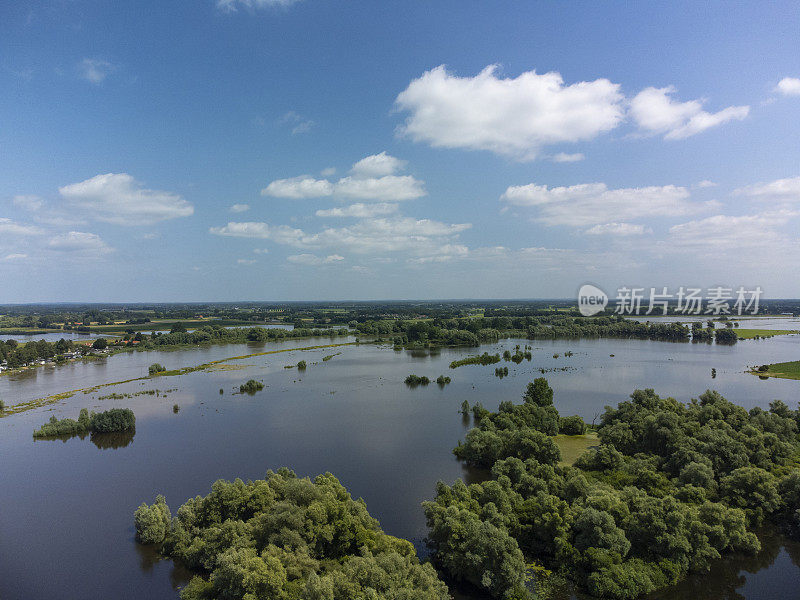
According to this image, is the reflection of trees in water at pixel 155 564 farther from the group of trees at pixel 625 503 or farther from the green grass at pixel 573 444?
the green grass at pixel 573 444

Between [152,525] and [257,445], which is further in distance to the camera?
[257,445]

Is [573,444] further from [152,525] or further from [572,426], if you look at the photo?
[152,525]

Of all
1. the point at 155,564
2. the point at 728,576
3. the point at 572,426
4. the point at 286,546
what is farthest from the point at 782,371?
the point at 155,564

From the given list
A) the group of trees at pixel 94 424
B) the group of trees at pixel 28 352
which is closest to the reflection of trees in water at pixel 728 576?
the group of trees at pixel 94 424

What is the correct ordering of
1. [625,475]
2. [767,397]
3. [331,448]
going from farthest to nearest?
[767,397] → [331,448] → [625,475]

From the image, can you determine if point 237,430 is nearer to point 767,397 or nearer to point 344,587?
point 344,587

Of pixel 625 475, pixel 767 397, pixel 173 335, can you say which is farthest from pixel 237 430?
pixel 173 335
